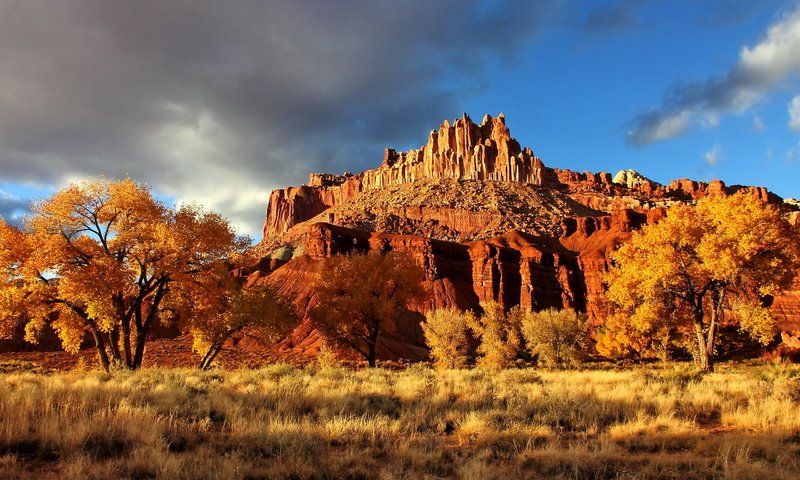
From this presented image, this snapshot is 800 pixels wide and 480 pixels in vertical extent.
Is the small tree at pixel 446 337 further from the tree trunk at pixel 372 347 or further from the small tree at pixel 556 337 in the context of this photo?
the tree trunk at pixel 372 347

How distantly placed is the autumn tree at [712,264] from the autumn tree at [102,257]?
68.5ft

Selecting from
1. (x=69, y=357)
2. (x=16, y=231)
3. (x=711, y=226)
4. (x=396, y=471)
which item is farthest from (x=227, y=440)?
(x=69, y=357)

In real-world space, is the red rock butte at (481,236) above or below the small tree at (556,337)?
above

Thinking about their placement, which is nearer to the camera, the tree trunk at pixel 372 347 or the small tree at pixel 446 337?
the tree trunk at pixel 372 347

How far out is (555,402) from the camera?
477 inches

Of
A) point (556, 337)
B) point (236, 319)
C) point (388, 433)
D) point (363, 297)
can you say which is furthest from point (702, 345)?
point (236, 319)

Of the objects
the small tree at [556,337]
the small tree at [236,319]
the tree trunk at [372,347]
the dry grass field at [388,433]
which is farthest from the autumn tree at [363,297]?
the dry grass field at [388,433]

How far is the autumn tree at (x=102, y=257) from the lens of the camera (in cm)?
2155

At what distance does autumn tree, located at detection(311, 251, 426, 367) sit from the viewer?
32500mm

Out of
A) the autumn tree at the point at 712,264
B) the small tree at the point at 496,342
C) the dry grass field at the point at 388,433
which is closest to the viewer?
the dry grass field at the point at 388,433

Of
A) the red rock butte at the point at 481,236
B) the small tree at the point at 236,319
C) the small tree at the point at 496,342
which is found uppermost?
the red rock butte at the point at 481,236

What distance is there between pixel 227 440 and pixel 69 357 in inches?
2195

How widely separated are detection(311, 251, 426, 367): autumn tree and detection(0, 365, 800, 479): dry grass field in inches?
740

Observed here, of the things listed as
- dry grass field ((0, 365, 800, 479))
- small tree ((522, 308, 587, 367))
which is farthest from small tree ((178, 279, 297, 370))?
small tree ((522, 308, 587, 367))
